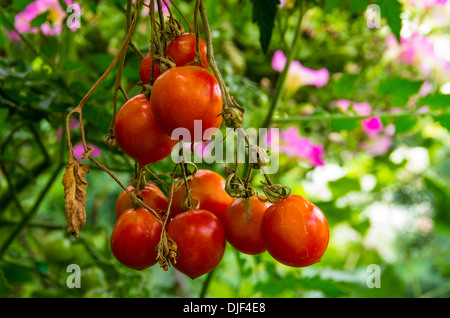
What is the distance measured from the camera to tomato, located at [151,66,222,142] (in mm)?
266

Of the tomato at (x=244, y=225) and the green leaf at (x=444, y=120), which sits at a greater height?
the green leaf at (x=444, y=120)

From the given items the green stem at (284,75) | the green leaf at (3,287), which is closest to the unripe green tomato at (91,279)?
the green leaf at (3,287)

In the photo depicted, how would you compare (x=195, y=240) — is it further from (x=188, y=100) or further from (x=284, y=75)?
(x=284, y=75)

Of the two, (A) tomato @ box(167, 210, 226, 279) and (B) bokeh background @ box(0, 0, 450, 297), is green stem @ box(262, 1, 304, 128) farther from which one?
(A) tomato @ box(167, 210, 226, 279)

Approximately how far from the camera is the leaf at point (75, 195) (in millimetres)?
258

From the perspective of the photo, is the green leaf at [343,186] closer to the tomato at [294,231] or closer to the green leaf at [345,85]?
the green leaf at [345,85]

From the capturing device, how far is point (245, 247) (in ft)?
1.06

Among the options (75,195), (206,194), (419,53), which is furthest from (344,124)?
(419,53)

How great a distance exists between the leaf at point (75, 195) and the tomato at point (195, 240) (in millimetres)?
73

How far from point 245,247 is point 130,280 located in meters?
0.45

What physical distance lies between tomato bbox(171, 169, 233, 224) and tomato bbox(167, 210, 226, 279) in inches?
1.2

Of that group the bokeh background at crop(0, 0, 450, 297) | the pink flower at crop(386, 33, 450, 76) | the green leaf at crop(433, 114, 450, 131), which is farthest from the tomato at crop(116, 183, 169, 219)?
the pink flower at crop(386, 33, 450, 76)

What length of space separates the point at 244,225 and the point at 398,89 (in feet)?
1.45
